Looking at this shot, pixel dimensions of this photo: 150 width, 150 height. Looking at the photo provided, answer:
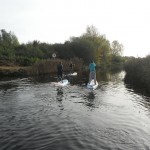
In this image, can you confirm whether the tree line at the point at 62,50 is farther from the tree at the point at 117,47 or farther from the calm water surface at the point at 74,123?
the tree at the point at 117,47

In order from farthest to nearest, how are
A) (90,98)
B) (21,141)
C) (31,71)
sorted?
(31,71), (90,98), (21,141)

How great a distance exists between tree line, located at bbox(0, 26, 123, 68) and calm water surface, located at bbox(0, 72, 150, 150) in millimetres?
32144

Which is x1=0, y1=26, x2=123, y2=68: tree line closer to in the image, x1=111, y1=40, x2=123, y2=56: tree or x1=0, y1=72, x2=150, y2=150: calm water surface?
x1=0, y1=72, x2=150, y2=150: calm water surface

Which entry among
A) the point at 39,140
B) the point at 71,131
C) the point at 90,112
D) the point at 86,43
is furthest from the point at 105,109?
the point at 86,43

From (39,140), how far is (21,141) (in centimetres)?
71

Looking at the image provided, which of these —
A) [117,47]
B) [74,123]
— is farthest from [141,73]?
[117,47]

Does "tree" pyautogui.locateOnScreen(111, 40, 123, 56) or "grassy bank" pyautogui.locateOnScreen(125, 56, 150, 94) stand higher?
Result: "tree" pyautogui.locateOnScreen(111, 40, 123, 56)

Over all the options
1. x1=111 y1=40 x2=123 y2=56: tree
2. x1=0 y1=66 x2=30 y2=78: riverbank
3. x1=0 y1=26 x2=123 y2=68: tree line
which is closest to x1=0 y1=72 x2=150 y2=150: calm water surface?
x1=0 y1=66 x2=30 y2=78: riverbank

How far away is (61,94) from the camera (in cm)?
A: 2228

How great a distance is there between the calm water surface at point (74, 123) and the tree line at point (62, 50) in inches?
1266

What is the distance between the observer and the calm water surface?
10.3 metres

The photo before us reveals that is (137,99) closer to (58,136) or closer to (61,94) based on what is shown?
(61,94)

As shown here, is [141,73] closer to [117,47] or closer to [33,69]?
[33,69]

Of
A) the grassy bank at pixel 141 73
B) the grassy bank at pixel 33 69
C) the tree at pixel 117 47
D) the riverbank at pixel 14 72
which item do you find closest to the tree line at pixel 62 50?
the grassy bank at pixel 33 69
